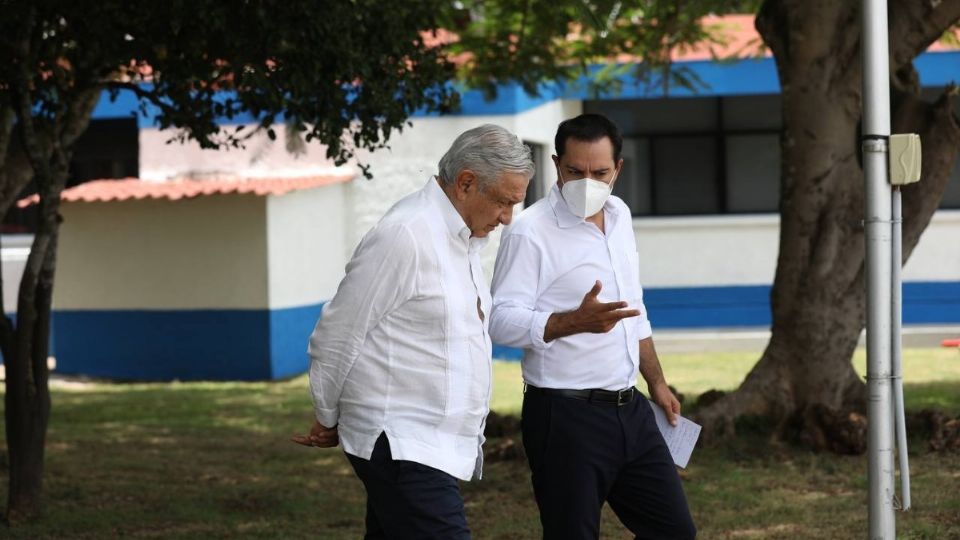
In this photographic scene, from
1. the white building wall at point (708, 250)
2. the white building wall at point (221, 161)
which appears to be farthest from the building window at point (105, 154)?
the white building wall at point (708, 250)

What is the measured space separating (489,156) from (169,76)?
414 cm

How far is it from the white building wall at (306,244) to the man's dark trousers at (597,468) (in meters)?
11.1

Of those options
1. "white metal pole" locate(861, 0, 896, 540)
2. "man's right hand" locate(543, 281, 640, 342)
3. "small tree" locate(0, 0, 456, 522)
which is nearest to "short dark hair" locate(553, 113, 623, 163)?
"man's right hand" locate(543, 281, 640, 342)

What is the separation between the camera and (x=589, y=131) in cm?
439

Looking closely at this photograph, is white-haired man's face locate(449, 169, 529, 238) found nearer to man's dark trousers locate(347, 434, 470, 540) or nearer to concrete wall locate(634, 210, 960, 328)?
man's dark trousers locate(347, 434, 470, 540)

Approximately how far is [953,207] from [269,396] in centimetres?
961

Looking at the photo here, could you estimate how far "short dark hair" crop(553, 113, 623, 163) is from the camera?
4.39 meters

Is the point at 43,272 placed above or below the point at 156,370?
above

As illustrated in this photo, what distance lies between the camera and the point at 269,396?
13.9m

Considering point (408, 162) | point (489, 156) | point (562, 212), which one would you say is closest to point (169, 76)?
point (562, 212)

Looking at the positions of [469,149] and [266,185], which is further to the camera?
[266,185]

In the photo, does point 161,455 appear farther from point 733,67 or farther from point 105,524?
point 733,67

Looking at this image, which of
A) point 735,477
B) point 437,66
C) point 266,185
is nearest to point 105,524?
Answer: point 437,66

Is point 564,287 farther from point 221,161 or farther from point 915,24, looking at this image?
point 221,161
